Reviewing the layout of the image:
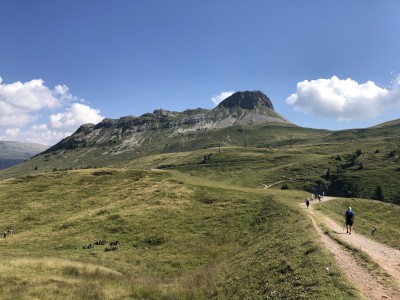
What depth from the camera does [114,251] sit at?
5181 centimetres

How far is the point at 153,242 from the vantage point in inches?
2178

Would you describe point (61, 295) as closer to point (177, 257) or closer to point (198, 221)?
point (177, 257)

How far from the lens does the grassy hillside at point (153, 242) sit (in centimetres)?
2848

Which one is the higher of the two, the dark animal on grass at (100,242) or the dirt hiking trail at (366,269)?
the dirt hiking trail at (366,269)

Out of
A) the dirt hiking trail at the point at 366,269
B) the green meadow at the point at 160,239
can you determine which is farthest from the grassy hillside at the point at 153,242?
the dirt hiking trail at the point at 366,269

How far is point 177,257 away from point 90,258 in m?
11.9

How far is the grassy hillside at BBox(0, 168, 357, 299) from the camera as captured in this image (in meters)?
28.5

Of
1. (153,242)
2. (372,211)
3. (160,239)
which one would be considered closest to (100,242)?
(153,242)

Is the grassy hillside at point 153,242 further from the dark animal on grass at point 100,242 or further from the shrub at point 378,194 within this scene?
the shrub at point 378,194

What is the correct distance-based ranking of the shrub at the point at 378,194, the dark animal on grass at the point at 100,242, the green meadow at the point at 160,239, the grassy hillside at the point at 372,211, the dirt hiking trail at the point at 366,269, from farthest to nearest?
the shrub at the point at 378,194 → the grassy hillside at the point at 372,211 → the dark animal on grass at the point at 100,242 → the green meadow at the point at 160,239 → the dirt hiking trail at the point at 366,269

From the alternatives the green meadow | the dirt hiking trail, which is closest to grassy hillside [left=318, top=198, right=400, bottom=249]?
the green meadow

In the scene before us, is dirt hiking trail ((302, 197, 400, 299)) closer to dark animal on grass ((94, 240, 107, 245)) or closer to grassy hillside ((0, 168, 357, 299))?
grassy hillside ((0, 168, 357, 299))

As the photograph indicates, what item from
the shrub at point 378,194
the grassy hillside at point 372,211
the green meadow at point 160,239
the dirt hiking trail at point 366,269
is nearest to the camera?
the dirt hiking trail at point 366,269

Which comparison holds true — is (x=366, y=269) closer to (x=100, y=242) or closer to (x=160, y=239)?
(x=160, y=239)
